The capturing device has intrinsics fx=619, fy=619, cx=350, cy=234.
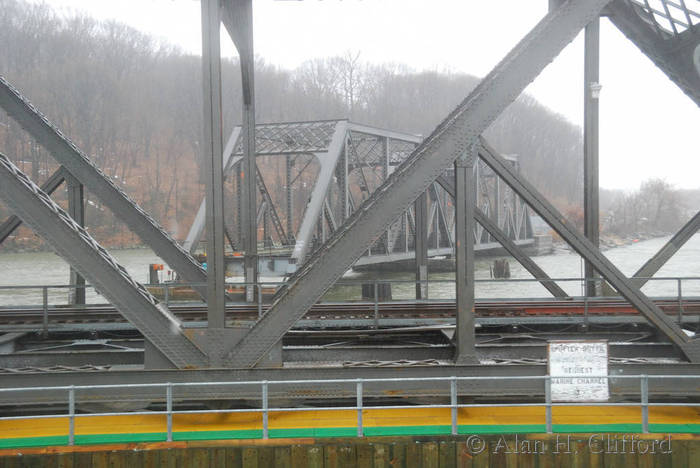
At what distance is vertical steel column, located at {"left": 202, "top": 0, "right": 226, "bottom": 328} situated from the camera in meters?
7.93

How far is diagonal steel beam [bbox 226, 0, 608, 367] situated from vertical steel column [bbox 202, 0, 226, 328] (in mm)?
646

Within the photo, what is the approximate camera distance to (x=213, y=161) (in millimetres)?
8078

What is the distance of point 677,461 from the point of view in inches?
297

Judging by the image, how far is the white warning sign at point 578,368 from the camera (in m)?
7.71

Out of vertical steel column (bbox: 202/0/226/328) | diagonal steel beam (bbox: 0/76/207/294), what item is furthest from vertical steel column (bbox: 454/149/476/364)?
diagonal steel beam (bbox: 0/76/207/294)

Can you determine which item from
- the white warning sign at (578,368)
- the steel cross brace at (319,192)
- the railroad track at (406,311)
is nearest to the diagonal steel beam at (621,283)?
the white warning sign at (578,368)

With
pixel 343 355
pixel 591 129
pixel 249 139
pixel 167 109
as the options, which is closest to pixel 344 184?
pixel 249 139

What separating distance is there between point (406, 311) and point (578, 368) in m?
6.40

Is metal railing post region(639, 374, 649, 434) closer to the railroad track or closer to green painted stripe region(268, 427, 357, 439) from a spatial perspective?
green painted stripe region(268, 427, 357, 439)

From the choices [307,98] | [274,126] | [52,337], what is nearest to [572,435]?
[52,337]

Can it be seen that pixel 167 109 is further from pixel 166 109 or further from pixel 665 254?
pixel 665 254

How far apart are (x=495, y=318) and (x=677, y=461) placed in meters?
5.22

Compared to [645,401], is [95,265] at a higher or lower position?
higher

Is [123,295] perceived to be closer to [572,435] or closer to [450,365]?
[450,365]
